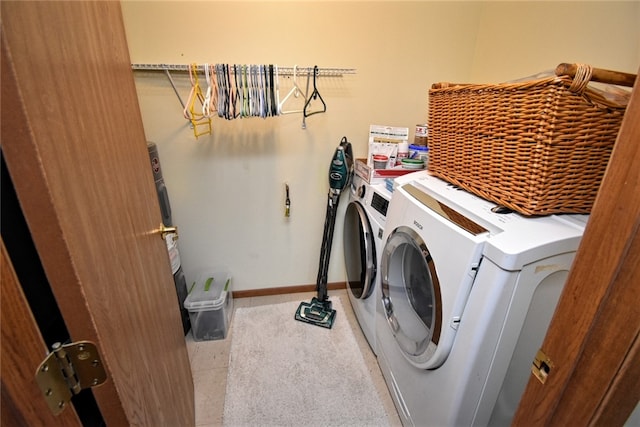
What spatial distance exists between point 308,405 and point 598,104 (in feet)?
5.24

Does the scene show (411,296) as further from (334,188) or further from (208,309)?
(208,309)

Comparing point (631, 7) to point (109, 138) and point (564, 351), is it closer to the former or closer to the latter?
point (564, 351)

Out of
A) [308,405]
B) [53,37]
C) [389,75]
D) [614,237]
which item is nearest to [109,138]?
[53,37]

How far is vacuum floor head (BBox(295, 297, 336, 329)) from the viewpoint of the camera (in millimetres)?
1892

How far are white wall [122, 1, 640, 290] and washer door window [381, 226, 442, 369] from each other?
0.79 metres

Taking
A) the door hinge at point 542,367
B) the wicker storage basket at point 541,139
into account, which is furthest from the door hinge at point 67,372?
the wicker storage basket at point 541,139

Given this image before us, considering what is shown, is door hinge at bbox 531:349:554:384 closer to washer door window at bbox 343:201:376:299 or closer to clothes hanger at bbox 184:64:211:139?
washer door window at bbox 343:201:376:299

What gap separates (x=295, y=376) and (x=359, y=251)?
0.77 metres

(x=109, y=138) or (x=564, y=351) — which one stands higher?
(x=109, y=138)

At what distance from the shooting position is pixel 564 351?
1.52 ft

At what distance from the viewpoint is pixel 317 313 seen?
6.42 feet

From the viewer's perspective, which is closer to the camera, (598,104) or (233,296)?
(598,104)

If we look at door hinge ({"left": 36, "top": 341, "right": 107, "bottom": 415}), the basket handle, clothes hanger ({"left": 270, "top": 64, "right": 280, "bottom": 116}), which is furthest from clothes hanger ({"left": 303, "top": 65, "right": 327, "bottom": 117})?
door hinge ({"left": 36, "top": 341, "right": 107, "bottom": 415})

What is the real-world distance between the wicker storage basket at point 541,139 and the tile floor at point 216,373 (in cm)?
113
